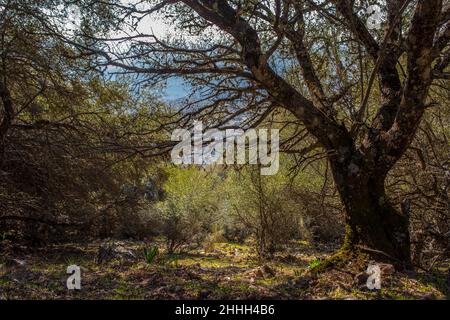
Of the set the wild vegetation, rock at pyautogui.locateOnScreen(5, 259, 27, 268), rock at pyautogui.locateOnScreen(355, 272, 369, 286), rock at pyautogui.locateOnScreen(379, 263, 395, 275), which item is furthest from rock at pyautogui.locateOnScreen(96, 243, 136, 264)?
rock at pyautogui.locateOnScreen(379, 263, 395, 275)

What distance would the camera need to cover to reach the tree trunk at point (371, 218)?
5.38 meters

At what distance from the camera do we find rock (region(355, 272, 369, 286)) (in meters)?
4.73

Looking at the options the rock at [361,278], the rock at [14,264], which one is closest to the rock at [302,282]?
the rock at [361,278]

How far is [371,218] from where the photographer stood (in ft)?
17.9

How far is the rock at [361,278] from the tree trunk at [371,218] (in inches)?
21.7

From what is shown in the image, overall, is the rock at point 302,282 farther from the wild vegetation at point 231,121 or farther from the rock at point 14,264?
the rock at point 14,264

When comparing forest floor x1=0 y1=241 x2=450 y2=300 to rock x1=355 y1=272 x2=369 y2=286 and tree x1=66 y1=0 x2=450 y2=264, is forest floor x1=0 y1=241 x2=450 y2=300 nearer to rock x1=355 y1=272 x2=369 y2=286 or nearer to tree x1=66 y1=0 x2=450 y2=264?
rock x1=355 y1=272 x2=369 y2=286

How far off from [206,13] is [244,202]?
28.1 feet

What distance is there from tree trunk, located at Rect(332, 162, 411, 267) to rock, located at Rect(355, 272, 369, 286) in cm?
55

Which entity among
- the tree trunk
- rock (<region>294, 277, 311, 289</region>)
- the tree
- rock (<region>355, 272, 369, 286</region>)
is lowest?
→ rock (<region>294, 277, 311, 289</region>)

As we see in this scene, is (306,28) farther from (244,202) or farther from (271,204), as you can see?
(244,202)

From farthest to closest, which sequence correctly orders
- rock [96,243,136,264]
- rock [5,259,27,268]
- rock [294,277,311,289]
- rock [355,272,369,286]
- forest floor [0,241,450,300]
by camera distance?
1. rock [96,243,136,264]
2. rock [5,259,27,268]
3. rock [294,277,311,289]
4. rock [355,272,369,286]
5. forest floor [0,241,450,300]

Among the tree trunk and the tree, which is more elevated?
A: the tree
